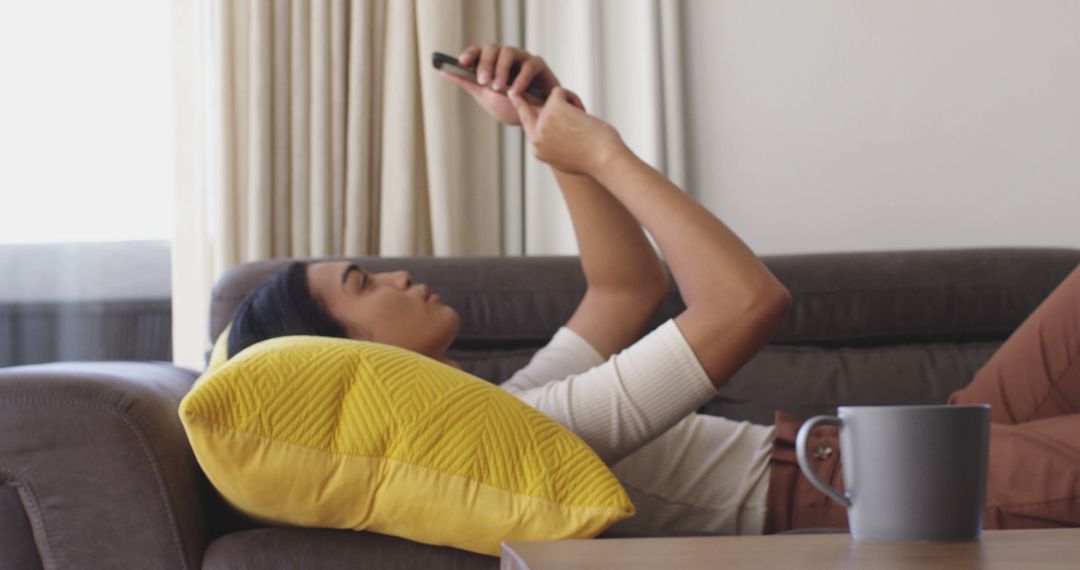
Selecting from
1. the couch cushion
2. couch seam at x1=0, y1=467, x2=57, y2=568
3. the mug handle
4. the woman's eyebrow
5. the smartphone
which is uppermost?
the smartphone

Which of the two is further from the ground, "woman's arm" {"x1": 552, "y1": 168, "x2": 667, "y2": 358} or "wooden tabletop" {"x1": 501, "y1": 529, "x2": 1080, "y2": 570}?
"woman's arm" {"x1": 552, "y1": 168, "x2": 667, "y2": 358}

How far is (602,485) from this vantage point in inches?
44.0

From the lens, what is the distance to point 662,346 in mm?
1294

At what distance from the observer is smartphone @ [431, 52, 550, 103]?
1.49 m

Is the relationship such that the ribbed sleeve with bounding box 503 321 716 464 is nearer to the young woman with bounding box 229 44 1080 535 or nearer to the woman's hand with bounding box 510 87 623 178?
the young woman with bounding box 229 44 1080 535

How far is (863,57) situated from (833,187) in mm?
284

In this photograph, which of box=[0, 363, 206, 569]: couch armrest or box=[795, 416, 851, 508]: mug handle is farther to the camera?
box=[0, 363, 206, 569]: couch armrest

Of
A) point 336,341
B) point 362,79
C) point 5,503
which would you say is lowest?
point 5,503

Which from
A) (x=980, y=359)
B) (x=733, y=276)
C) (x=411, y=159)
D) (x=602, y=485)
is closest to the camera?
(x=602, y=485)

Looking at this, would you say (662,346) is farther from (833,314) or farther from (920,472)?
(833,314)

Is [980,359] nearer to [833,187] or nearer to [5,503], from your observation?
[833,187]

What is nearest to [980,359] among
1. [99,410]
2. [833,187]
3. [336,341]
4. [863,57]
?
[833,187]

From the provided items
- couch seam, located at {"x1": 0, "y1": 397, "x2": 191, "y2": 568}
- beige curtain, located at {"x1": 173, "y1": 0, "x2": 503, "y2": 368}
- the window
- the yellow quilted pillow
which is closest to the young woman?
the yellow quilted pillow

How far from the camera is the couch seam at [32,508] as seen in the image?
3.74 ft
